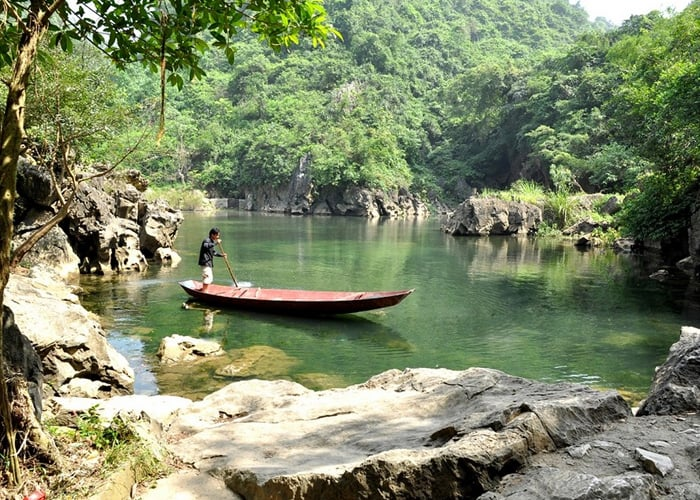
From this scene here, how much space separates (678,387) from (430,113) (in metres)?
71.8

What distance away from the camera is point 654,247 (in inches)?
941

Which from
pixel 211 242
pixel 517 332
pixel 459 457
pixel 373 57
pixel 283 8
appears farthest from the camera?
pixel 373 57

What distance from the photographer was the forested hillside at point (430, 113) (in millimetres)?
20688

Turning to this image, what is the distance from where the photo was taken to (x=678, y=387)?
3854 millimetres

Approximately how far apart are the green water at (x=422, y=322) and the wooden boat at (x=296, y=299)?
0.28m

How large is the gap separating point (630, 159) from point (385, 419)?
31.4m

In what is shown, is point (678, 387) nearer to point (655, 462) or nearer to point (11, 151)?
point (655, 462)

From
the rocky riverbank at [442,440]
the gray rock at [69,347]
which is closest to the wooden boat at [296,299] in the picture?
the gray rock at [69,347]

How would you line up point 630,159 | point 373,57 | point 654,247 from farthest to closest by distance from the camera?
point 373,57
point 630,159
point 654,247

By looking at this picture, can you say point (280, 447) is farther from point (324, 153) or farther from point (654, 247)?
point (324, 153)

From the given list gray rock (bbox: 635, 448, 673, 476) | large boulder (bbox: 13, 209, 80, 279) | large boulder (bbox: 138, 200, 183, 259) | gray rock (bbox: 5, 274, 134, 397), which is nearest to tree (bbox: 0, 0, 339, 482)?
gray rock (bbox: 635, 448, 673, 476)

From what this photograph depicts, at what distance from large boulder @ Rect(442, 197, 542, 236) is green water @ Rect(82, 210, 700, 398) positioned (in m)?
11.2

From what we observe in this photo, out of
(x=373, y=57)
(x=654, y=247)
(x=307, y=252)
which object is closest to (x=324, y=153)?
(x=373, y=57)

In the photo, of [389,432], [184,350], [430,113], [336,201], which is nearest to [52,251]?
[184,350]
